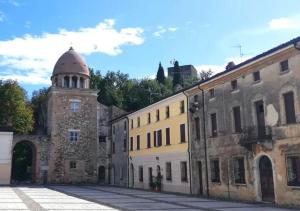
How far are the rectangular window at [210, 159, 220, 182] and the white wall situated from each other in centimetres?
2883

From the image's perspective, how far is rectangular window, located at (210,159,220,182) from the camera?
27.1 meters

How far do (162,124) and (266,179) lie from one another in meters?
15.0

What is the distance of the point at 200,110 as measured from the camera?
97.6 feet

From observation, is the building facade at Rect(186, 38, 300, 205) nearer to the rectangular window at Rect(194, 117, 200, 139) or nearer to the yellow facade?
the rectangular window at Rect(194, 117, 200, 139)

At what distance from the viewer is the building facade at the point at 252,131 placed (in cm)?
2061

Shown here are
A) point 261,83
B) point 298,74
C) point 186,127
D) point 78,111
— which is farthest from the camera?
point 78,111

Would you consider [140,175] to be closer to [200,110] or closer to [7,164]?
[200,110]

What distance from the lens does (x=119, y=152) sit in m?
47.6

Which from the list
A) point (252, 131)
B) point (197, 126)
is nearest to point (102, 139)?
point (197, 126)

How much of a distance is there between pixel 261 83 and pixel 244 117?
2648 millimetres

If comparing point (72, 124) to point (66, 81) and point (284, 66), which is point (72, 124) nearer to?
point (66, 81)

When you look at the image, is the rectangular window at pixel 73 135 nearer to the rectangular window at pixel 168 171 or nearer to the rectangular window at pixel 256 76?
the rectangular window at pixel 168 171

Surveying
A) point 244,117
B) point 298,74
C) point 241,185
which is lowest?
point 241,185

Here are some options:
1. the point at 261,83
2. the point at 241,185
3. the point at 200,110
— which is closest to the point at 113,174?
the point at 200,110
